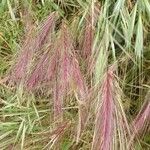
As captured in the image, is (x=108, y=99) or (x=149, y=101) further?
(x=149, y=101)

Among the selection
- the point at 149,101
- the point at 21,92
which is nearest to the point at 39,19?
the point at 21,92

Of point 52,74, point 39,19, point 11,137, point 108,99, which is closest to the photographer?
point 108,99

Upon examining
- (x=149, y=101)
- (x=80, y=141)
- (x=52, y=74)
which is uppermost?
(x=52, y=74)

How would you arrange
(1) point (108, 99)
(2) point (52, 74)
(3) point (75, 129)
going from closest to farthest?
1. (1) point (108, 99)
2. (2) point (52, 74)
3. (3) point (75, 129)

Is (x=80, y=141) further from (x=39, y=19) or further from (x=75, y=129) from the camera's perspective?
(x=39, y=19)

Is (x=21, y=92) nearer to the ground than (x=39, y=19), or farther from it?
nearer to the ground

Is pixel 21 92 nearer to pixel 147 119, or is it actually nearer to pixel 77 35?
pixel 77 35
